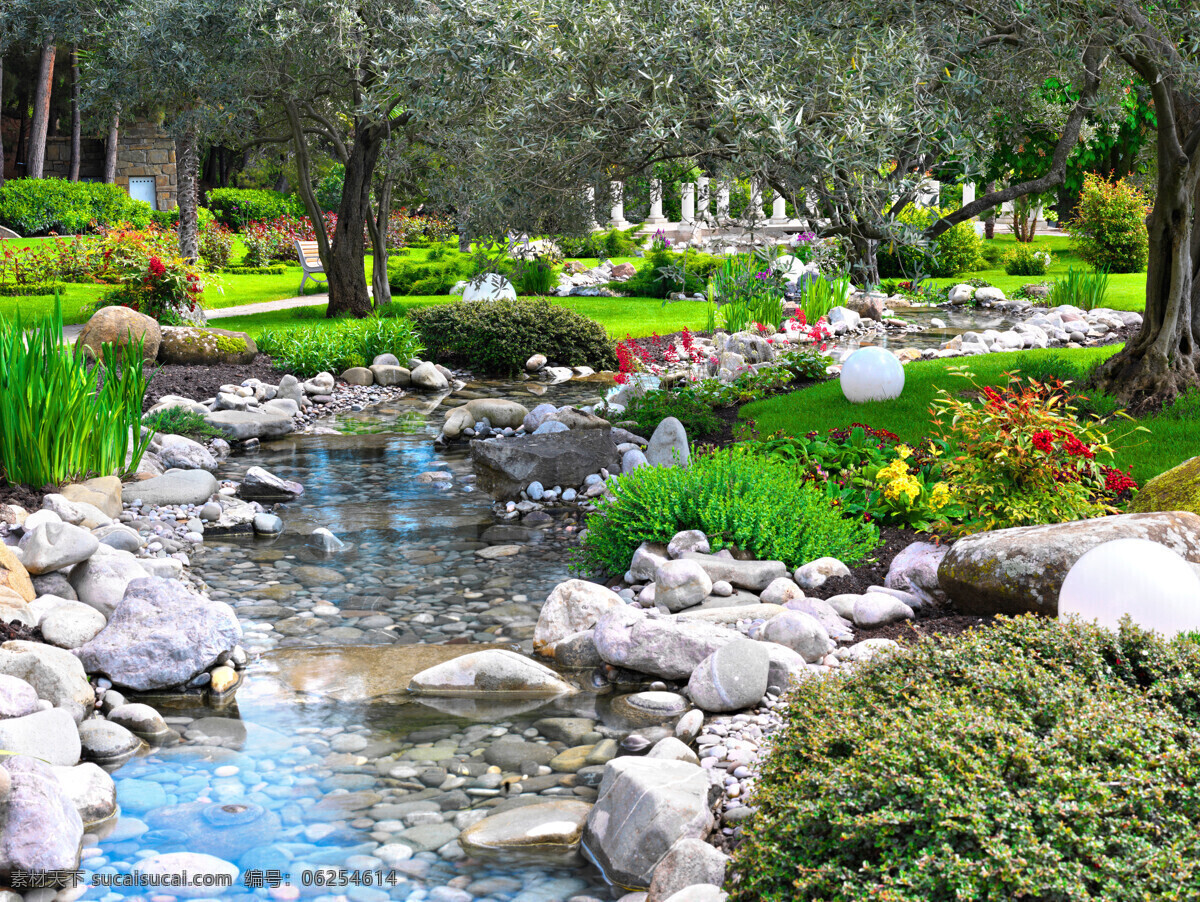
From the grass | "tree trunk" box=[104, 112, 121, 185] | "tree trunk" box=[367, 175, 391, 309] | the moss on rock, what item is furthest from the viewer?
"tree trunk" box=[104, 112, 121, 185]

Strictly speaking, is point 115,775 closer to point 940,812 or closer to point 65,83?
point 940,812

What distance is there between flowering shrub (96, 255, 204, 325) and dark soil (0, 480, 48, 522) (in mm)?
8541

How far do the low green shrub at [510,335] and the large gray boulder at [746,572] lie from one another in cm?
999

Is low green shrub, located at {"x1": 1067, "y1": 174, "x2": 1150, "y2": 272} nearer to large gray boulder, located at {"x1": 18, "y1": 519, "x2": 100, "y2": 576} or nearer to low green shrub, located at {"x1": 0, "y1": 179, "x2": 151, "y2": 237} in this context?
large gray boulder, located at {"x1": 18, "y1": 519, "x2": 100, "y2": 576}

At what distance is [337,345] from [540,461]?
694 centimetres

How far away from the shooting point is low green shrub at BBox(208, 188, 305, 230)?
110 feet

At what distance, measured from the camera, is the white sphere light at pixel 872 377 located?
32.4ft

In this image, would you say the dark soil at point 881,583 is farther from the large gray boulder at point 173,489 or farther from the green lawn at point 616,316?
the green lawn at point 616,316

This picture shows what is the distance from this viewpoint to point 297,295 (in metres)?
23.2

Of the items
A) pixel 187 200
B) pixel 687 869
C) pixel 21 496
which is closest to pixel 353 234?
pixel 187 200

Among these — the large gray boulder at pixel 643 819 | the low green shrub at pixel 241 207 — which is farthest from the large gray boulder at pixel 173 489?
the low green shrub at pixel 241 207

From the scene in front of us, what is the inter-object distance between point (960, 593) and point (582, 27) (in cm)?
386

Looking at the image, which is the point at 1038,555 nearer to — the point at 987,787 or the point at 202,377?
the point at 987,787

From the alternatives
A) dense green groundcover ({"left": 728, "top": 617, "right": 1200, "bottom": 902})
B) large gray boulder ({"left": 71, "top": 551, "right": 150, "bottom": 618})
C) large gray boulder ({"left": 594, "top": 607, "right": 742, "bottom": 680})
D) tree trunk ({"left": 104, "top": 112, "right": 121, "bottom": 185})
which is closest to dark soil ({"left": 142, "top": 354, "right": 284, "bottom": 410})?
large gray boulder ({"left": 71, "top": 551, "right": 150, "bottom": 618})
